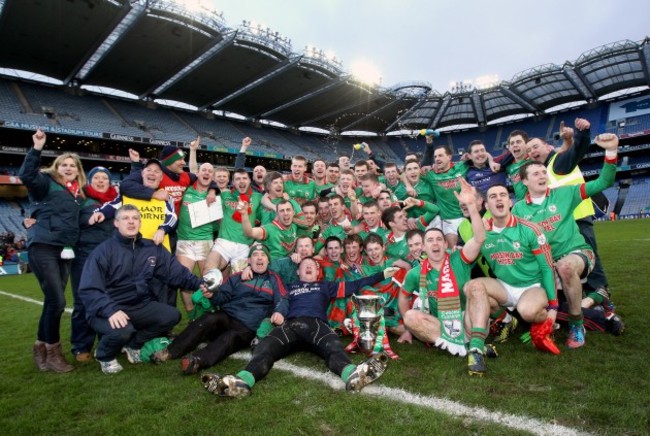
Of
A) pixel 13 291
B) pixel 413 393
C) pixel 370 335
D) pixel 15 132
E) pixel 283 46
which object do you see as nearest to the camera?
pixel 413 393

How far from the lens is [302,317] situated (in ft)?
13.9

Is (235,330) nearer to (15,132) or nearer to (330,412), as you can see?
(330,412)

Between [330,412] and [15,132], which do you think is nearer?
[330,412]

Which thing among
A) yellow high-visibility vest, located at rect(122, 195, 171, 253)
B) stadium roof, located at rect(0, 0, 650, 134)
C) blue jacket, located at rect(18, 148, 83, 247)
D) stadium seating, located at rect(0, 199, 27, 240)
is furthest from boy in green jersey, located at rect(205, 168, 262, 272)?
stadium seating, located at rect(0, 199, 27, 240)

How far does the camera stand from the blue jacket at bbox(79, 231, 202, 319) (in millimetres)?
3850

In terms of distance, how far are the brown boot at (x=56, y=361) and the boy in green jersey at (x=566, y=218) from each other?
5146mm

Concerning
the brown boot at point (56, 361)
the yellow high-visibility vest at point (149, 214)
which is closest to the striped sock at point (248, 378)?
the brown boot at point (56, 361)

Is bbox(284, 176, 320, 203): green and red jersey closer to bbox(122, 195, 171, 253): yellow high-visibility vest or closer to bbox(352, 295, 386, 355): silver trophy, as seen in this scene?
bbox(122, 195, 171, 253): yellow high-visibility vest

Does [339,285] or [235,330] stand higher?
[339,285]

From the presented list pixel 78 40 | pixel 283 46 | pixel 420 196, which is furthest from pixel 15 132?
pixel 420 196

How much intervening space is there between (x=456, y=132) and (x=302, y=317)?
1942 inches

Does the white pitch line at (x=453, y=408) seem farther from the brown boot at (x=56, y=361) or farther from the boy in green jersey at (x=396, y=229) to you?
the brown boot at (x=56, y=361)

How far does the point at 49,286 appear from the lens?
165 inches

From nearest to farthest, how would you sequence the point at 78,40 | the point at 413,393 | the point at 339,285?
the point at 413,393, the point at 339,285, the point at 78,40
